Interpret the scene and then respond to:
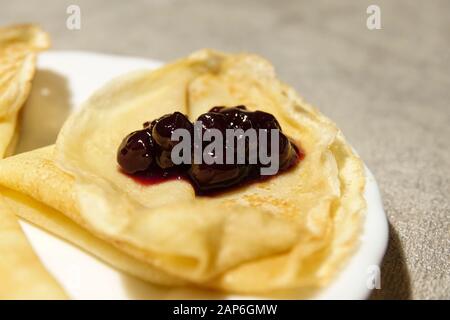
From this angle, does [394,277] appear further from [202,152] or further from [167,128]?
[167,128]

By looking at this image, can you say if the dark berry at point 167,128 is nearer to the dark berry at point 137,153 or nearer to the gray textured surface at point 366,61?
the dark berry at point 137,153

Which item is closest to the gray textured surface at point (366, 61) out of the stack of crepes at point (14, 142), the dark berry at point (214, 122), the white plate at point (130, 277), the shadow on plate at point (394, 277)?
the shadow on plate at point (394, 277)

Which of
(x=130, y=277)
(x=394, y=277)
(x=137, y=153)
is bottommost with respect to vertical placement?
(x=394, y=277)

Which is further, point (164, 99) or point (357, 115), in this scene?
point (357, 115)

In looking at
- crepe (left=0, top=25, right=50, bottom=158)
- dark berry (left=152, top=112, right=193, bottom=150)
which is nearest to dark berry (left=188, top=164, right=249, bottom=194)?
dark berry (left=152, top=112, right=193, bottom=150)

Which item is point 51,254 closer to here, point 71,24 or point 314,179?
point 314,179

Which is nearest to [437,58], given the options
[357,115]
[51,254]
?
[357,115]

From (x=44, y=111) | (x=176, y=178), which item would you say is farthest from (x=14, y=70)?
(x=176, y=178)
